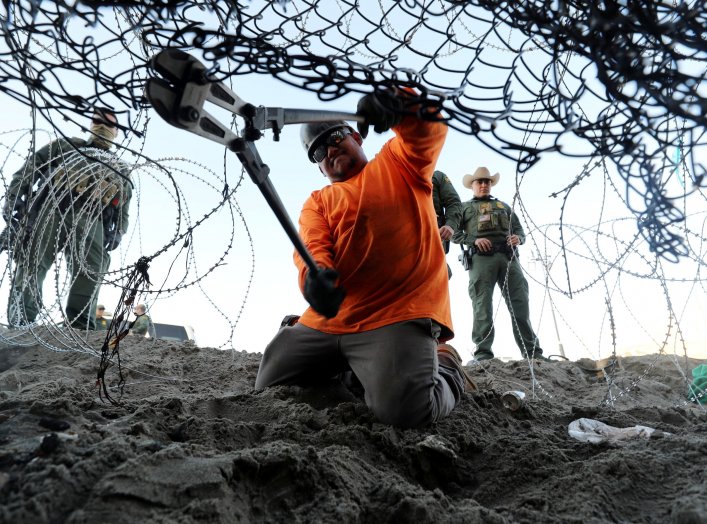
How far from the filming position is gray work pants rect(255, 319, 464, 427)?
95.6 inches

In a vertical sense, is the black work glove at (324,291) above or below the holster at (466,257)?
below

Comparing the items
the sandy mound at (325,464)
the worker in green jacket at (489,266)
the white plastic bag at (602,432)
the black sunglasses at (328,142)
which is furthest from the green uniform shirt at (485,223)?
the white plastic bag at (602,432)

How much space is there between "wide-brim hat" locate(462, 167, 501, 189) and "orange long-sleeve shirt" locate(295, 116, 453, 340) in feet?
11.5

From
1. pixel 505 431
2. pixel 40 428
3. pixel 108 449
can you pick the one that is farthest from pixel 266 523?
pixel 505 431

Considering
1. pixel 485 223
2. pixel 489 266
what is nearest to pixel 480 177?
pixel 485 223

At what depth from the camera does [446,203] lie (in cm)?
496

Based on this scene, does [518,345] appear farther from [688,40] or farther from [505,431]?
[688,40]

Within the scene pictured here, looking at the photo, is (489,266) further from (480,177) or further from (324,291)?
(324,291)

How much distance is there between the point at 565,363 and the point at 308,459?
430 centimetres

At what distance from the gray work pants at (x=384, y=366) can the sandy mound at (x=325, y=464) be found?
0.27ft

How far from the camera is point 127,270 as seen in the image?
245 centimetres

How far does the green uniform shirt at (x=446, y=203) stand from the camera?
495 centimetres

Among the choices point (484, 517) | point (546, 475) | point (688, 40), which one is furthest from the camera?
point (546, 475)

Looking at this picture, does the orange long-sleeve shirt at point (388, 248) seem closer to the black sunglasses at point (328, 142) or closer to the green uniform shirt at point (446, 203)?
the black sunglasses at point (328, 142)
